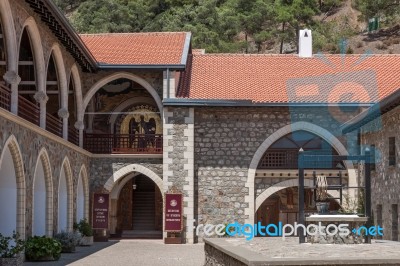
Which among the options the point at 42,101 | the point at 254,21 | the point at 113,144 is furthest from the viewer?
the point at 254,21

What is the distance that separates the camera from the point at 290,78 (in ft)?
98.9

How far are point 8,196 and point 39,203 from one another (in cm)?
314

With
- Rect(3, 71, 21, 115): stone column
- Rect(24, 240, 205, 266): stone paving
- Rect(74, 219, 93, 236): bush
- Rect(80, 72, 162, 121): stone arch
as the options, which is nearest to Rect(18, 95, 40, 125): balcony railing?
Rect(3, 71, 21, 115): stone column

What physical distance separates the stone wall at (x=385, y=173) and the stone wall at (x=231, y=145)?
10.9 ft

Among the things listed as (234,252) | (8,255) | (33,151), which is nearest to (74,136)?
(33,151)

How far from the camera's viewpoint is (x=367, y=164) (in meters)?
18.2

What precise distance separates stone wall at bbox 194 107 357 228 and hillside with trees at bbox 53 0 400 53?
92.9 ft

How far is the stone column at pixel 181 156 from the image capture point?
27.6 metres

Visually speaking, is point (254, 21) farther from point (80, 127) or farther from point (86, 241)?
point (86, 241)

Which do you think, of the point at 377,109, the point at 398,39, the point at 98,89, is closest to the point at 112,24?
the point at 398,39

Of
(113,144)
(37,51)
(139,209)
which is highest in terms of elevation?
(37,51)

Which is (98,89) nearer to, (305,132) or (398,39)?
(305,132)

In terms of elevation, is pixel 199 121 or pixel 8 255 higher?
pixel 199 121

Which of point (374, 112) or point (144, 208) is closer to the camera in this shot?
point (374, 112)
